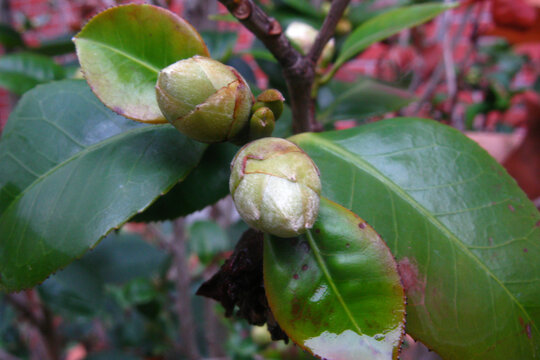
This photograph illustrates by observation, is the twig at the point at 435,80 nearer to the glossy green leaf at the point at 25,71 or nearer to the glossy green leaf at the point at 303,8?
the glossy green leaf at the point at 303,8

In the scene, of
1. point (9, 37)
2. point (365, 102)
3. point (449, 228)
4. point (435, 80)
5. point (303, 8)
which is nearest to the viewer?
point (449, 228)

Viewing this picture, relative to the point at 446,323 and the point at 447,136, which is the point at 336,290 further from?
the point at 447,136

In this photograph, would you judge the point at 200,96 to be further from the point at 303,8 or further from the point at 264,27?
the point at 303,8

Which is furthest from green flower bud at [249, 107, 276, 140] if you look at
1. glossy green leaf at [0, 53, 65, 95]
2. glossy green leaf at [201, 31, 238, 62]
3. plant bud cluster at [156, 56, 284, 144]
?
glossy green leaf at [0, 53, 65, 95]

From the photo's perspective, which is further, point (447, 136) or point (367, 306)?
point (447, 136)

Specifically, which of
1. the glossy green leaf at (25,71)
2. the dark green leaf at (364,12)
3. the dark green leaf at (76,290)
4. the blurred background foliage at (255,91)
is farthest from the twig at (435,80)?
the dark green leaf at (76,290)

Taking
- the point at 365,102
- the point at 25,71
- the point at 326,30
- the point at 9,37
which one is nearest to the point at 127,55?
the point at 326,30

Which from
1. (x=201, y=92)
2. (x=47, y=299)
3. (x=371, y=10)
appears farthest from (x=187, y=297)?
(x=201, y=92)
